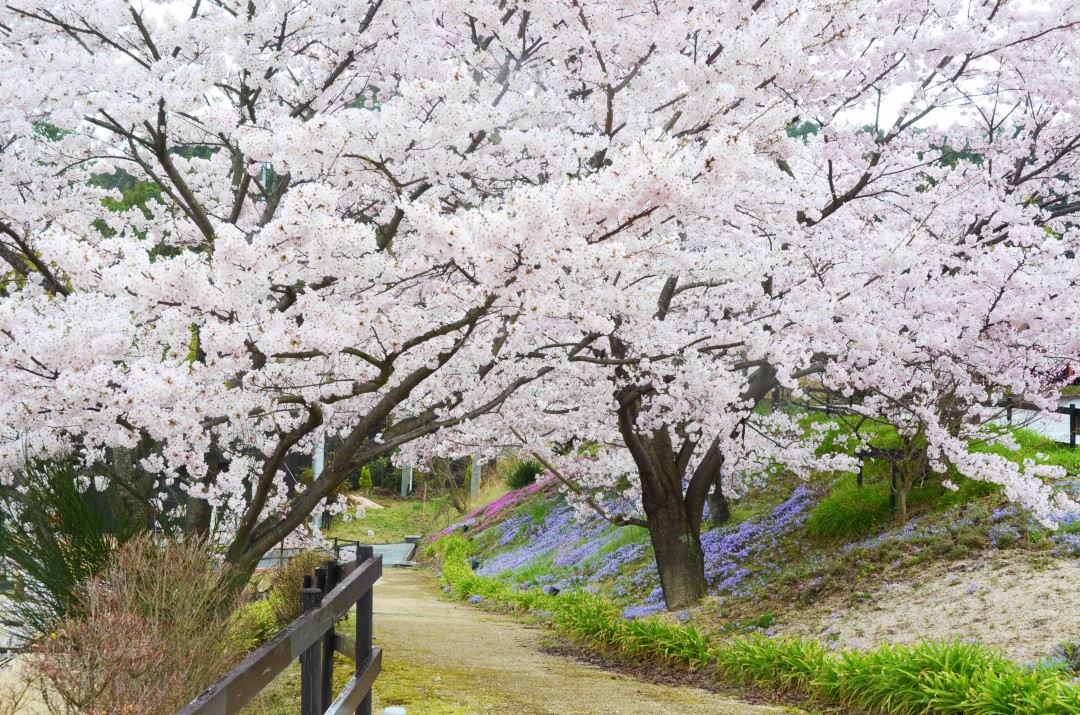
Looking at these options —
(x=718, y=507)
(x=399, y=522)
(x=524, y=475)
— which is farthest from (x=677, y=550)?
(x=399, y=522)

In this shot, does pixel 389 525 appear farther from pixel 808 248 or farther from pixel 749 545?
pixel 808 248

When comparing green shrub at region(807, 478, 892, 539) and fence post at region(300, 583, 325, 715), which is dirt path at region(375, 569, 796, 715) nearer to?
fence post at region(300, 583, 325, 715)

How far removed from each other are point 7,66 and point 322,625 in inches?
236

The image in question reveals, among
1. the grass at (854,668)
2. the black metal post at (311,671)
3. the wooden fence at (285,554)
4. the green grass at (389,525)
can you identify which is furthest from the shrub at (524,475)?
the black metal post at (311,671)

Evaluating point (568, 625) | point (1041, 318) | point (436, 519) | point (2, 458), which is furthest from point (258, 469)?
point (436, 519)

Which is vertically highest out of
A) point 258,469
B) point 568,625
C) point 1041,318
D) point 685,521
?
point 1041,318

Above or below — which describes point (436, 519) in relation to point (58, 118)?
below

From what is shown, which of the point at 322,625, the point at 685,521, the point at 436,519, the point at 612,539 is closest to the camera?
the point at 322,625

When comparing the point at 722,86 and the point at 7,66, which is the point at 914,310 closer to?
the point at 722,86

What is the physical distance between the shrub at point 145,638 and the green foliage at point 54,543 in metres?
0.44

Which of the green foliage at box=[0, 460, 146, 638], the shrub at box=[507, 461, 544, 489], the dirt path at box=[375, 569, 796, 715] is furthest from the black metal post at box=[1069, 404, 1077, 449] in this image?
the shrub at box=[507, 461, 544, 489]

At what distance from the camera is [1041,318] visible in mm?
9633

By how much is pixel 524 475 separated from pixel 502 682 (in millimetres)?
20021

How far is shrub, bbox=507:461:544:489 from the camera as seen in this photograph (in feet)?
90.5
